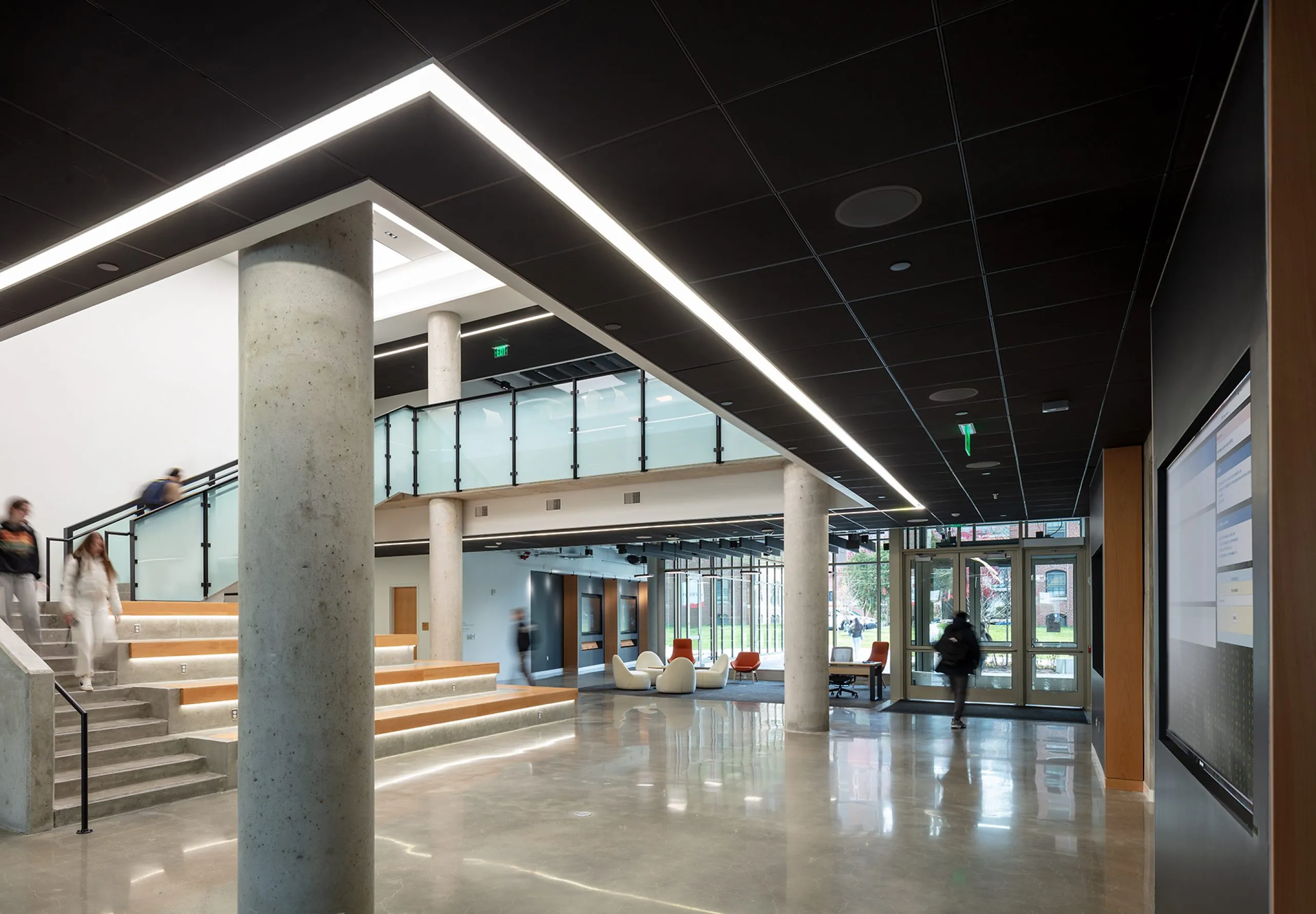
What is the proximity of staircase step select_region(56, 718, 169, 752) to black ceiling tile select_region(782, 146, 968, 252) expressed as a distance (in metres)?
7.25

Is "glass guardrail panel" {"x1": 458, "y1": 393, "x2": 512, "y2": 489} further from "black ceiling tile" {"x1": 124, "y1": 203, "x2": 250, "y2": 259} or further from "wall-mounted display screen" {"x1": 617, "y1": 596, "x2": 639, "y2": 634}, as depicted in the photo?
"wall-mounted display screen" {"x1": 617, "y1": 596, "x2": 639, "y2": 634}

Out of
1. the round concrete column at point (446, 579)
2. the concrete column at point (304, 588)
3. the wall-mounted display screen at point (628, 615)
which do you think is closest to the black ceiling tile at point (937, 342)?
the concrete column at point (304, 588)

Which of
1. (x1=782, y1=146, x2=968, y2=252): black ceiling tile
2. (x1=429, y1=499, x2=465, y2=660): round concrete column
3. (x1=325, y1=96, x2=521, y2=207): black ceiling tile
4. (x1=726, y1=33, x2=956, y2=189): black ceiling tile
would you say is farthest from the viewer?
(x1=429, y1=499, x2=465, y2=660): round concrete column

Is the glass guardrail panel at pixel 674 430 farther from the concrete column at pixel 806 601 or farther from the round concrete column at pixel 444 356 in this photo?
the round concrete column at pixel 444 356

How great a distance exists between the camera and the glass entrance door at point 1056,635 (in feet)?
49.2

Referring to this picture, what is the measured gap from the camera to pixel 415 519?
16375mm

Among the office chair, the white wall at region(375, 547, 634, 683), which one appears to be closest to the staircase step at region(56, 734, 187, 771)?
the office chair

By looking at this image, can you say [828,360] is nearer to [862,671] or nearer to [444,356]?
[862,671]

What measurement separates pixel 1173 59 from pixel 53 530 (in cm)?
1460

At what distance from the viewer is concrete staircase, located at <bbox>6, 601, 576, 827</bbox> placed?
7.20m

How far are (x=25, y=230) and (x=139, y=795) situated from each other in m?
5.21

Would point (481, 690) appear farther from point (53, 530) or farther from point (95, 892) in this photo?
point (95, 892)

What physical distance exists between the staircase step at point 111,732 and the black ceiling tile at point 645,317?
582cm

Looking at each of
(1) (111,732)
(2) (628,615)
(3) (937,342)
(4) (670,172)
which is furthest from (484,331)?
(4) (670,172)
